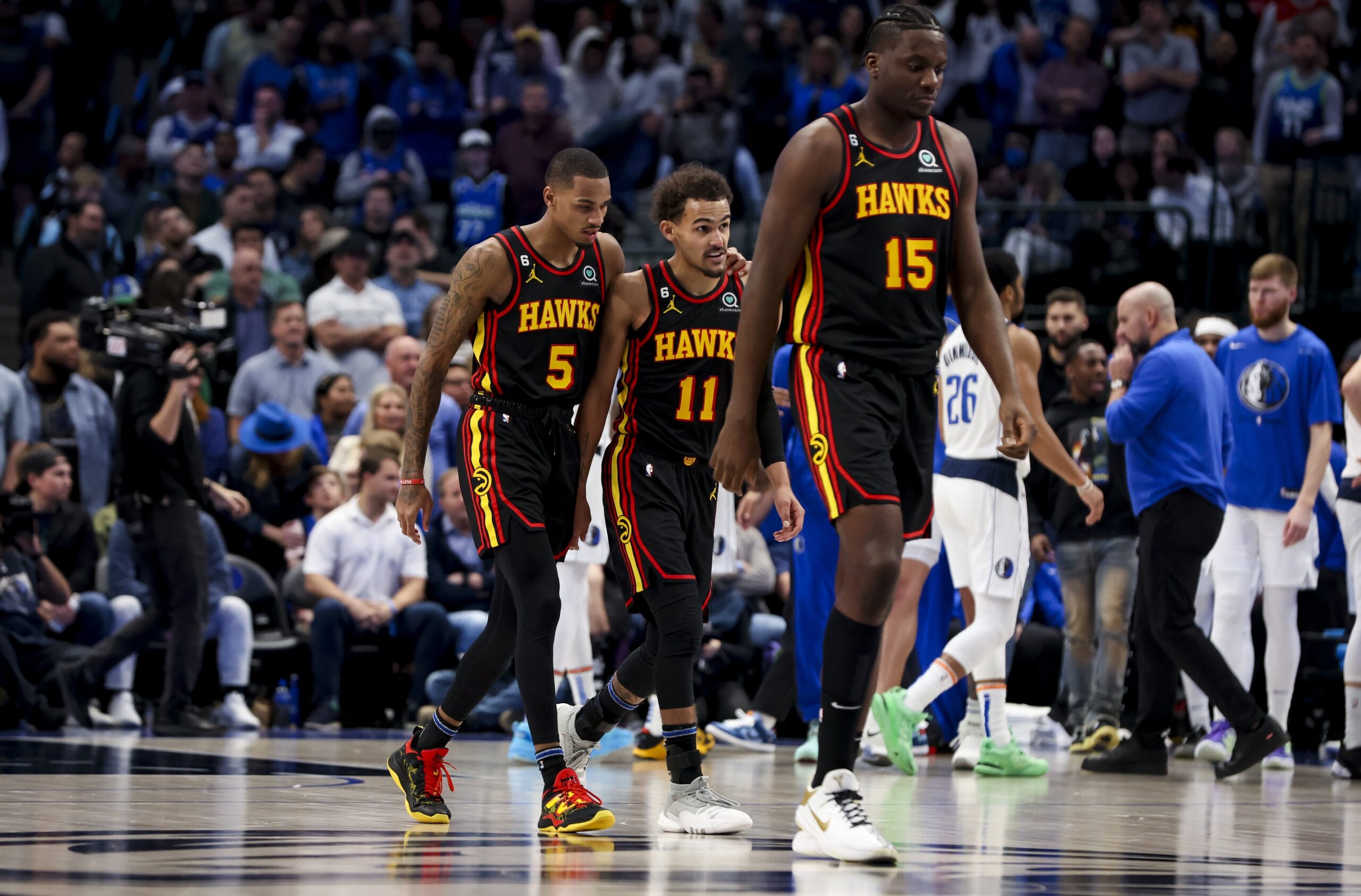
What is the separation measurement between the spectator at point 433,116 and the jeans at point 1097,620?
7.99m

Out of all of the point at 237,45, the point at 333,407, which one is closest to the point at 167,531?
the point at 333,407

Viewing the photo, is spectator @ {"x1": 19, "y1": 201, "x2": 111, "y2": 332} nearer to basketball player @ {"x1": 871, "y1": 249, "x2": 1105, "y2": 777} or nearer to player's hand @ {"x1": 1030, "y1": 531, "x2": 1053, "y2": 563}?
player's hand @ {"x1": 1030, "y1": 531, "x2": 1053, "y2": 563}

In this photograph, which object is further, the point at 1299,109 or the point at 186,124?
the point at 186,124

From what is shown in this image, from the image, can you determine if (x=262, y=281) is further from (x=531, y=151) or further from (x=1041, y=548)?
(x=1041, y=548)

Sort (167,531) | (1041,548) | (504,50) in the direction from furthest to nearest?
1. (504,50)
2. (1041,548)
3. (167,531)

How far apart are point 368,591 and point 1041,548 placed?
4041 mm

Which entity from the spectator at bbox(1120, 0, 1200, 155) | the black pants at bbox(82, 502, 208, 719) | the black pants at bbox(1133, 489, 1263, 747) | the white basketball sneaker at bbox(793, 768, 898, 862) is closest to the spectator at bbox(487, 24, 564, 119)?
the spectator at bbox(1120, 0, 1200, 155)

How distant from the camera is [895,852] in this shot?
184 inches

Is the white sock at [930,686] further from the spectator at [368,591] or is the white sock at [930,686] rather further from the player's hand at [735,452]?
the spectator at [368,591]

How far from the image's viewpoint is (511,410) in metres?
5.74

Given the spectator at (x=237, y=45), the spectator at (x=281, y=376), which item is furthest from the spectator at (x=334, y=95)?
the spectator at (x=281, y=376)

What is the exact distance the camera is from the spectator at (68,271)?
12688 millimetres

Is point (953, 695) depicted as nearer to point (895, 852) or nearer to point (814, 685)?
point (814, 685)

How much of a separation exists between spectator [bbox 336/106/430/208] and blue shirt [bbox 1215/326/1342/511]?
26.2 feet
